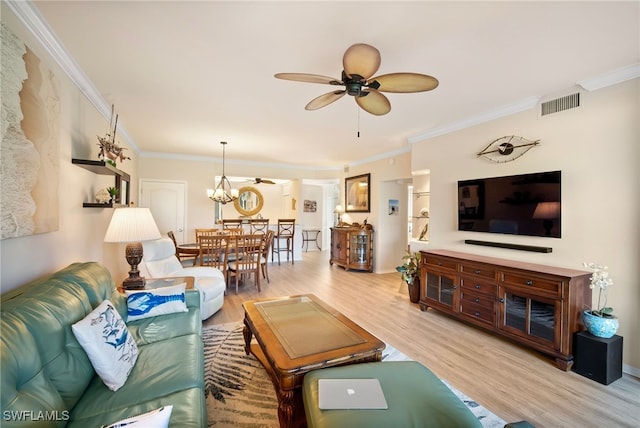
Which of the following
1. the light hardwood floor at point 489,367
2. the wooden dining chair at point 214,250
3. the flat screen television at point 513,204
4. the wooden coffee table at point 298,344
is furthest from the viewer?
the wooden dining chair at point 214,250

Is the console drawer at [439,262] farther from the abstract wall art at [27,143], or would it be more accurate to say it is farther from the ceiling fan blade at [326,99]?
the abstract wall art at [27,143]

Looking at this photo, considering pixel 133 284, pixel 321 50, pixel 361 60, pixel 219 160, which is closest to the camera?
pixel 361 60

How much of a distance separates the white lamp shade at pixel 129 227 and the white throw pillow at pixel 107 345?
97 centimetres

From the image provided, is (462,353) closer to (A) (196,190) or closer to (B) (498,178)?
(B) (498,178)

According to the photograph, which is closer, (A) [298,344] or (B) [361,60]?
(B) [361,60]

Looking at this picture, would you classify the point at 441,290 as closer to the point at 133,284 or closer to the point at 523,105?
the point at 523,105

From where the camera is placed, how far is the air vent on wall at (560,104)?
8.75ft

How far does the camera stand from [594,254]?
2.54 meters

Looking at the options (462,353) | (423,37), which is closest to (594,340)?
(462,353)

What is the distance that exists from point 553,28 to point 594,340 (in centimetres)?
241

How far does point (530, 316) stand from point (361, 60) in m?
2.75

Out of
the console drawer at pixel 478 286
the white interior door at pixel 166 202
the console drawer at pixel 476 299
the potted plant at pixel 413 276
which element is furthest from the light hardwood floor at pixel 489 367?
the white interior door at pixel 166 202

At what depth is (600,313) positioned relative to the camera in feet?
Result: 7.70

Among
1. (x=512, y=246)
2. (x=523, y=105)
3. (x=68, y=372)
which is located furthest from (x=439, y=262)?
(x=68, y=372)
